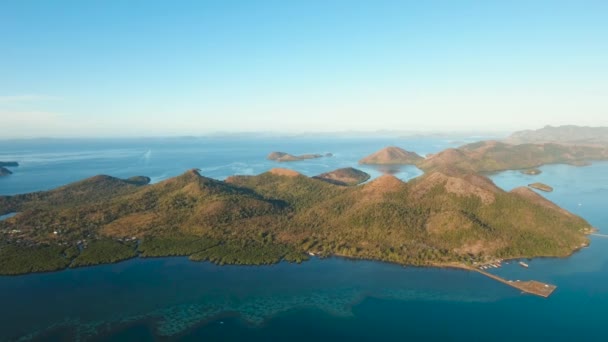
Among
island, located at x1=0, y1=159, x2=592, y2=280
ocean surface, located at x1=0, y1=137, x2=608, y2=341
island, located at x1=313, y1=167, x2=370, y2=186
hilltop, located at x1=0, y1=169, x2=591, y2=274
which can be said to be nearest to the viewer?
ocean surface, located at x1=0, y1=137, x2=608, y2=341

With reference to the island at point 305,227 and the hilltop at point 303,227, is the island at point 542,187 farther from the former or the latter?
the hilltop at point 303,227

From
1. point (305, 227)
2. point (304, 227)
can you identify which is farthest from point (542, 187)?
point (304, 227)

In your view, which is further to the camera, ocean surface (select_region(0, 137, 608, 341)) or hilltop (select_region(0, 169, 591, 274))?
hilltop (select_region(0, 169, 591, 274))

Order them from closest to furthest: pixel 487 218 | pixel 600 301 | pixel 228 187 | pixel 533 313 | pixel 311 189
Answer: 1. pixel 533 313
2. pixel 600 301
3. pixel 487 218
4. pixel 228 187
5. pixel 311 189

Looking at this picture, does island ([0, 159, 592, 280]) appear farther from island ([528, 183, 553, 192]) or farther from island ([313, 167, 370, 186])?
island ([313, 167, 370, 186])

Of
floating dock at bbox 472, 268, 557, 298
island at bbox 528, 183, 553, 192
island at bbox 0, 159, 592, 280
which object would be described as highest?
island at bbox 0, 159, 592, 280

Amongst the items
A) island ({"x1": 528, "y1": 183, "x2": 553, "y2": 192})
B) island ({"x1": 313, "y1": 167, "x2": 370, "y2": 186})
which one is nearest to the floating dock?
island ({"x1": 528, "y1": 183, "x2": 553, "y2": 192})

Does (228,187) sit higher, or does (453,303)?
(228,187)

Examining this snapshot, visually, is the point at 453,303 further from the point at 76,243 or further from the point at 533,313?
the point at 76,243

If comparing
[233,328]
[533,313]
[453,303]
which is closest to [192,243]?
[233,328]
